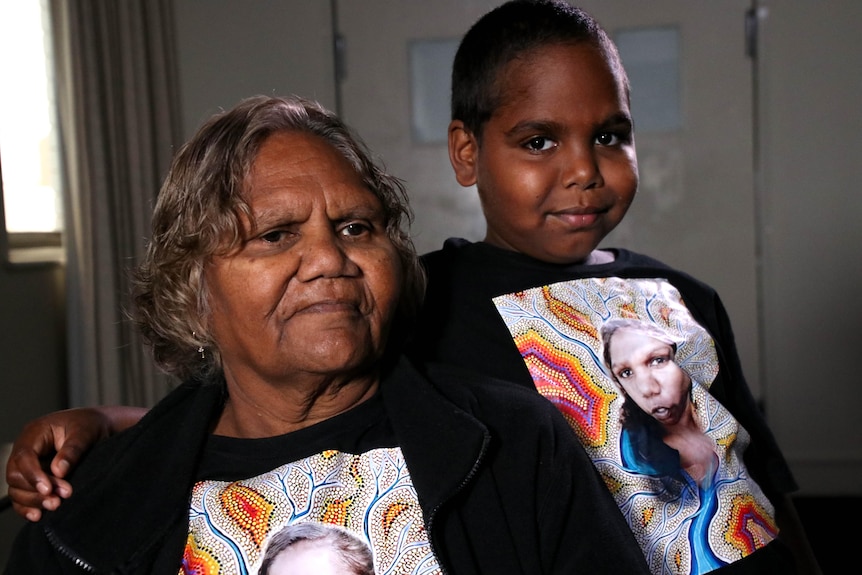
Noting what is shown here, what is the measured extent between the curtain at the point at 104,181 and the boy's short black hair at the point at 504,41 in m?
2.10

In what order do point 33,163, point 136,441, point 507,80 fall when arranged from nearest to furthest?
point 136,441
point 507,80
point 33,163

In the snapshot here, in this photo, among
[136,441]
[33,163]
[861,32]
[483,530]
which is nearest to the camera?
[483,530]

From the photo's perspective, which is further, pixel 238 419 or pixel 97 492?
pixel 238 419

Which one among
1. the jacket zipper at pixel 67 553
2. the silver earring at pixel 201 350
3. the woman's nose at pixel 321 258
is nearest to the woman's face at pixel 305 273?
the woman's nose at pixel 321 258

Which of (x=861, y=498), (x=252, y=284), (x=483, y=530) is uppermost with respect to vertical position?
(x=252, y=284)

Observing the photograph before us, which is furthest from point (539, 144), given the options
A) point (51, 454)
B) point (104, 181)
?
point (104, 181)

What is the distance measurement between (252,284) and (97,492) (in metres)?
0.36

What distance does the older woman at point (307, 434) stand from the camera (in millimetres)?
1174

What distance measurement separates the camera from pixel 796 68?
4203 millimetres

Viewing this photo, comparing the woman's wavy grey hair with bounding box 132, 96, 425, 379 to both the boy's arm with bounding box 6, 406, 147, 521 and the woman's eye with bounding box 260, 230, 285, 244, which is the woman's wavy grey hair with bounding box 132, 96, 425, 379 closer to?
the woman's eye with bounding box 260, 230, 285, 244

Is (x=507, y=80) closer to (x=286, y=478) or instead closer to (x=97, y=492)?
(x=286, y=478)

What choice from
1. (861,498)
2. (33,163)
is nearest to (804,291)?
(861,498)

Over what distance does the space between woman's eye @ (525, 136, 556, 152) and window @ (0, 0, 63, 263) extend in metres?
2.42

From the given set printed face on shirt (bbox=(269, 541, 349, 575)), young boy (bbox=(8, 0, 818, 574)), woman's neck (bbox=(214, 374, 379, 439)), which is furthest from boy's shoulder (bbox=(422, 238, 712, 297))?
printed face on shirt (bbox=(269, 541, 349, 575))
